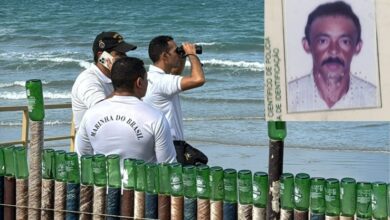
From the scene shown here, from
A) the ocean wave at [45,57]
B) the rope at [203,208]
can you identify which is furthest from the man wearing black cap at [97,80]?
the ocean wave at [45,57]

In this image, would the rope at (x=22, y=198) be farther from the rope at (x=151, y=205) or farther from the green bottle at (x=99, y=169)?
the rope at (x=151, y=205)

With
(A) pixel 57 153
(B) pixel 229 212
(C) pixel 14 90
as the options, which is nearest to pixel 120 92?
(A) pixel 57 153

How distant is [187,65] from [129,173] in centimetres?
2306

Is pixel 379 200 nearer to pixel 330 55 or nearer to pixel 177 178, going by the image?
pixel 330 55

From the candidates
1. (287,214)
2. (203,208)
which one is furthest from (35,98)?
(287,214)

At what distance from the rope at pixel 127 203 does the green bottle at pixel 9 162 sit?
0.77 metres

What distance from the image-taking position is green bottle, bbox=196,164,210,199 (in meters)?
5.56

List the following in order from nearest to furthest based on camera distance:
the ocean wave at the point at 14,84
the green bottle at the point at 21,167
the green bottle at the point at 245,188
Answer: the green bottle at the point at 245,188 < the green bottle at the point at 21,167 < the ocean wave at the point at 14,84

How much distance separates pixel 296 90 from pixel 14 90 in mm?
21153

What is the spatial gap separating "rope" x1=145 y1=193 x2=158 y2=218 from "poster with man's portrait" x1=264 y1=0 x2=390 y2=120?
2.85 ft

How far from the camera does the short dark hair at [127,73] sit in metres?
6.16

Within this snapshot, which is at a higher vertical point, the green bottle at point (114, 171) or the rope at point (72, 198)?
the green bottle at point (114, 171)

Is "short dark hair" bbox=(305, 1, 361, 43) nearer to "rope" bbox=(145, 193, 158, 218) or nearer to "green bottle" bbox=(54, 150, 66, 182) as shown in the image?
"rope" bbox=(145, 193, 158, 218)

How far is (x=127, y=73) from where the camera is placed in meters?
6.16
